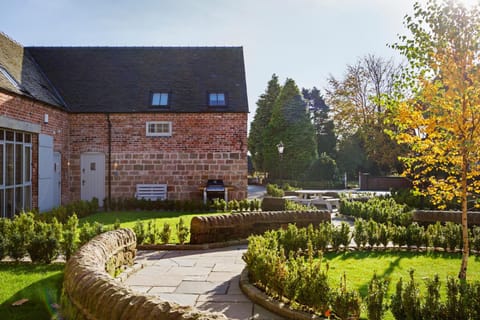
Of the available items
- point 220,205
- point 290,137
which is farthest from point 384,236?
point 290,137

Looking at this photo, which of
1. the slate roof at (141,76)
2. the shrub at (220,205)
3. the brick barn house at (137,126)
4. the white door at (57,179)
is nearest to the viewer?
the shrub at (220,205)

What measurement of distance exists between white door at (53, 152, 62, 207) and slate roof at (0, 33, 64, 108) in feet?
6.73

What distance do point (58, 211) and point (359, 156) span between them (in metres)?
31.8

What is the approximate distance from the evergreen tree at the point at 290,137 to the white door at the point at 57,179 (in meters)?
21.5

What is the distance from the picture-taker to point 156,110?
17844mm

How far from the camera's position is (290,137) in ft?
121

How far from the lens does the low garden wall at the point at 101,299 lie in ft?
9.73

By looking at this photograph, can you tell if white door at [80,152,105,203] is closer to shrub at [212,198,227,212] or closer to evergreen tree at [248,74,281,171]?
shrub at [212,198,227,212]

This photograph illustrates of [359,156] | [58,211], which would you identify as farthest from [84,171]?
[359,156]

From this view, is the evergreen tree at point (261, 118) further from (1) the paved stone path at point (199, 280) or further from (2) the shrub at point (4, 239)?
(2) the shrub at point (4, 239)

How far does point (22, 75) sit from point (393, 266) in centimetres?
1421

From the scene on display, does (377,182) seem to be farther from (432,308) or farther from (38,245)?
(432,308)

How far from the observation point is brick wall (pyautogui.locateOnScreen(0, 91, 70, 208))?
1272cm

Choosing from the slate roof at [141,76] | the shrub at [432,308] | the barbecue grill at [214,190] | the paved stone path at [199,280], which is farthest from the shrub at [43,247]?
the slate roof at [141,76]
